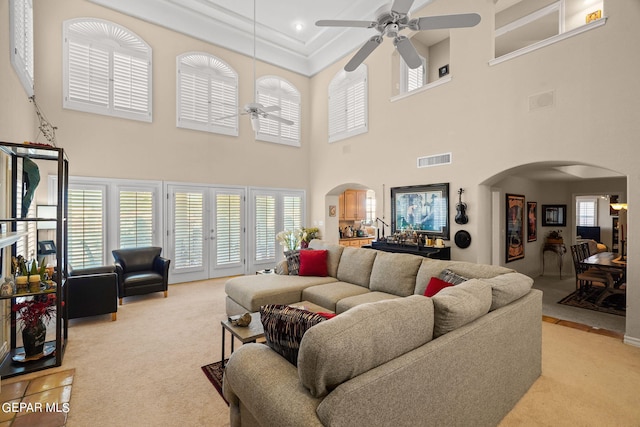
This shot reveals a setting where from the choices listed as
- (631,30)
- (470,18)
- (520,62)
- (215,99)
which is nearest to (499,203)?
(520,62)

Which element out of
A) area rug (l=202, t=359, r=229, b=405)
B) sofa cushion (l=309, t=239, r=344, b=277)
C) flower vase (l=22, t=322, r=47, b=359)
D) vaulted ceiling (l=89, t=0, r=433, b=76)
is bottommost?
area rug (l=202, t=359, r=229, b=405)

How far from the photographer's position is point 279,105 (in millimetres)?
7793

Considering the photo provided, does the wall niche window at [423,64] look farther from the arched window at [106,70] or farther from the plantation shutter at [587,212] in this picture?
the plantation shutter at [587,212]

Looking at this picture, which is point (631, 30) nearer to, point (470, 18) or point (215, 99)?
point (470, 18)

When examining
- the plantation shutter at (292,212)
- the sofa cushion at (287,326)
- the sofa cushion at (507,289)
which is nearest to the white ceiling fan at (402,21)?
the sofa cushion at (507,289)

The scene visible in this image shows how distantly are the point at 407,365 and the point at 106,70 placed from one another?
264 inches

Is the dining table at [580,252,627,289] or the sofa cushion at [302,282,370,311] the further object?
the dining table at [580,252,627,289]

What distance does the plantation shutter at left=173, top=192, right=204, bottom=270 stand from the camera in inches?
245

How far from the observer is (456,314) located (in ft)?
5.76

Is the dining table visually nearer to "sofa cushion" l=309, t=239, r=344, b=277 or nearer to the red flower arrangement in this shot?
"sofa cushion" l=309, t=239, r=344, b=277

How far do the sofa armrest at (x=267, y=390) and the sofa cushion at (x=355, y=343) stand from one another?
0.26 ft

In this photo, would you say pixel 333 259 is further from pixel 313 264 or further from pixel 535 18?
pixel 535 18

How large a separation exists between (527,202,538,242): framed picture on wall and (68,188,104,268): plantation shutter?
27.6 ft

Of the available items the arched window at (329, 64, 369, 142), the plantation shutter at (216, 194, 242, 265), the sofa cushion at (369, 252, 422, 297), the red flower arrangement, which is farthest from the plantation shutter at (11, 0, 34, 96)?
the arched window at (329, 64, 369, 142)
